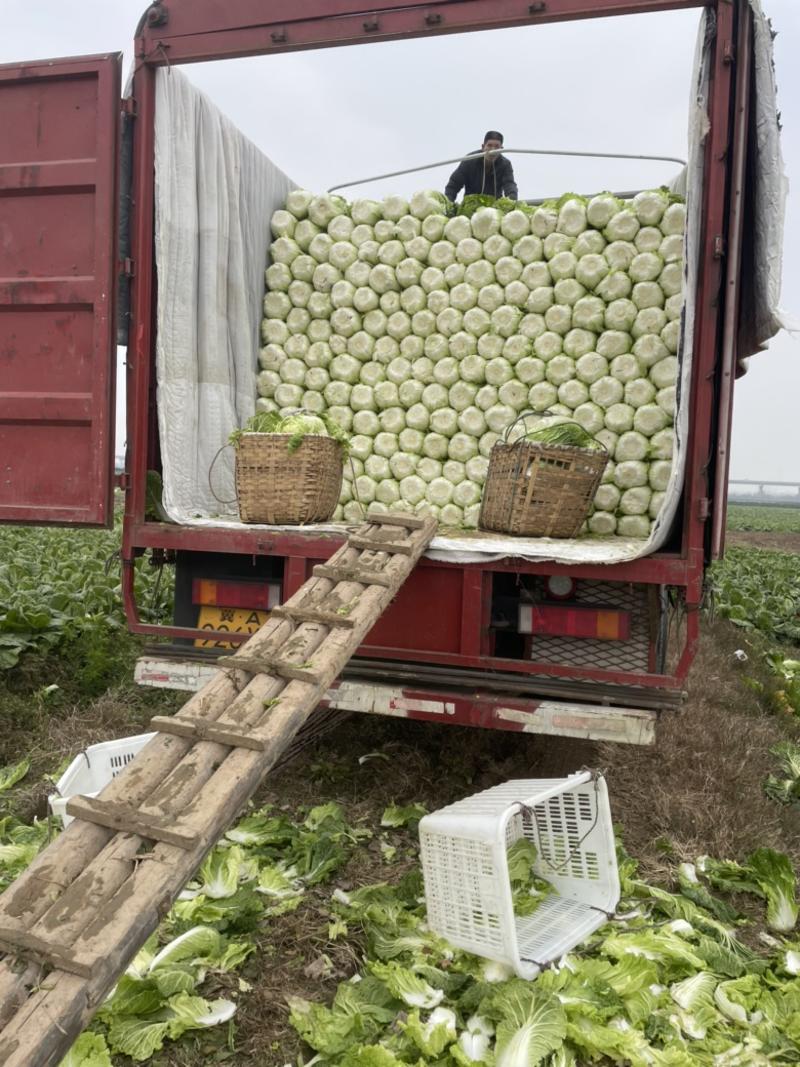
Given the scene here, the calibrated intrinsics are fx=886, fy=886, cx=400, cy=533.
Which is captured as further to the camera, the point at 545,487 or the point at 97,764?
the point at 545,487

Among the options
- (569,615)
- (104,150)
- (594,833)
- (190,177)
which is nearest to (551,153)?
(190,177)

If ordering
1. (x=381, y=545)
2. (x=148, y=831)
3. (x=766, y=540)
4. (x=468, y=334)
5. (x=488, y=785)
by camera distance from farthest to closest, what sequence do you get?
(x=766, y=540)
(x=468, y=334)
(x=488, y=785)
(x=381, y=545)
(x=148, y=831)

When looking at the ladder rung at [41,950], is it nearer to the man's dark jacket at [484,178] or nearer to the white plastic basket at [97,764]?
the white plastic basket at [97,764]

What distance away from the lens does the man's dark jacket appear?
19.7 ft

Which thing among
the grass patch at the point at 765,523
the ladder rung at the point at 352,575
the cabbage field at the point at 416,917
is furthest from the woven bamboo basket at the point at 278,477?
the grass patch at the point at 765,523

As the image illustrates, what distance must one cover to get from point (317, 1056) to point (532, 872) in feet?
3.74

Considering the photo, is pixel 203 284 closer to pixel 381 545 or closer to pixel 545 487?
pixel 381 545

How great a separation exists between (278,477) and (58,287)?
127 centimetres

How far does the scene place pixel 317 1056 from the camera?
2242 millimetres

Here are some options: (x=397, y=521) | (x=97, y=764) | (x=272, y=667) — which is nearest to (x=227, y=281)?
(x=397, y=521)

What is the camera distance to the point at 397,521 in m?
3.81

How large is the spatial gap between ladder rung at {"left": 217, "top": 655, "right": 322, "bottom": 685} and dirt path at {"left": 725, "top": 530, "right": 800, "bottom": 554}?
25386 millimetres

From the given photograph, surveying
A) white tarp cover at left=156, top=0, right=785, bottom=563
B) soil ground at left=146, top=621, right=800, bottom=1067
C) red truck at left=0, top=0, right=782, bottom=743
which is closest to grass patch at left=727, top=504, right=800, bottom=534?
soil ground at left=146, top=621, right=800, bottom=1067

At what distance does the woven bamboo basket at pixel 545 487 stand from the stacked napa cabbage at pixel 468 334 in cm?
79
